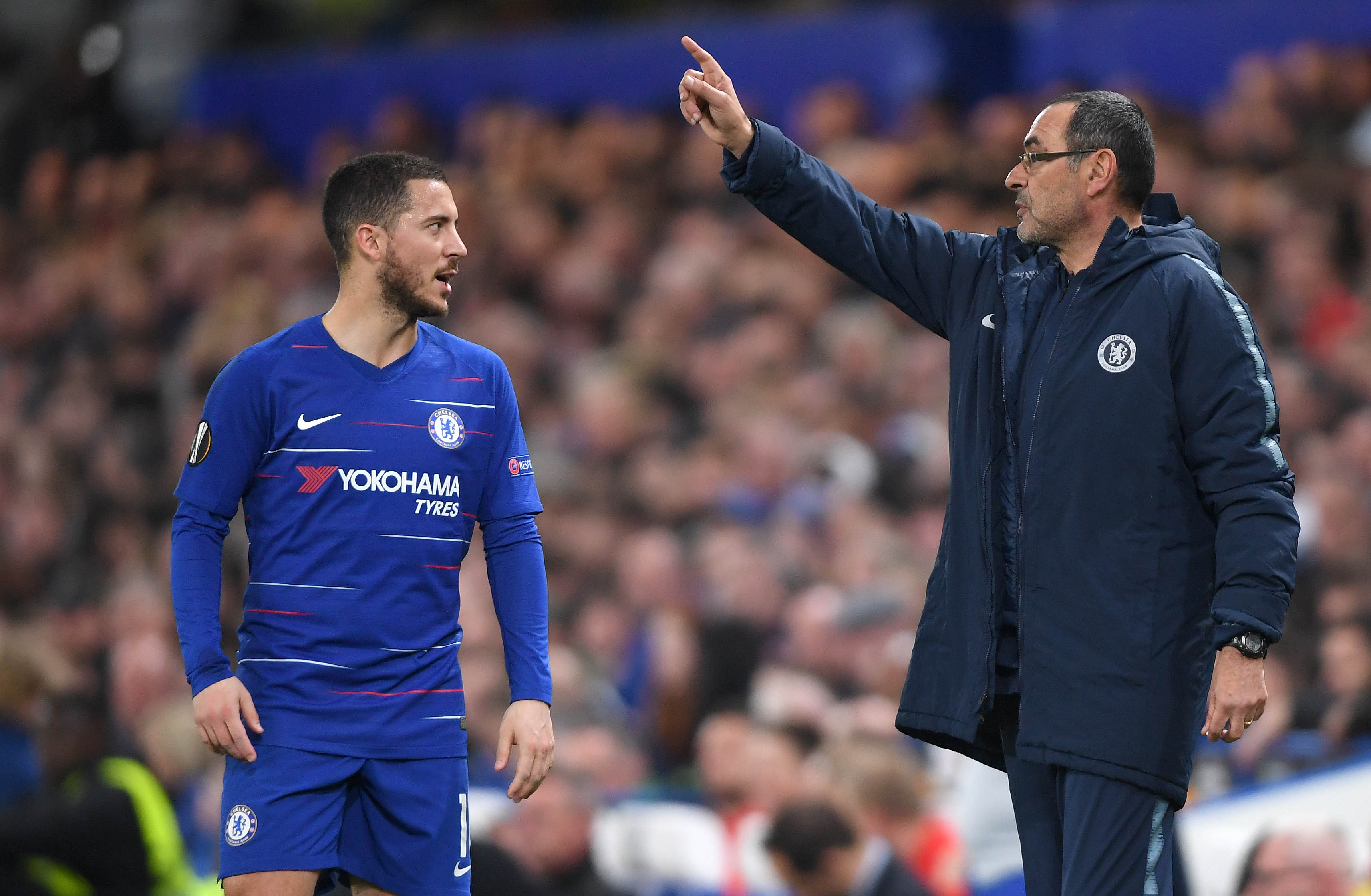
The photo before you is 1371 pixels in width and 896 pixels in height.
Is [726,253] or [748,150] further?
[726,253]

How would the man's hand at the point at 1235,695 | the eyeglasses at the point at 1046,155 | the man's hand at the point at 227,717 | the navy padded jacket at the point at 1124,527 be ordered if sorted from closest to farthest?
the man's hand at the point at 1235,695 → the navy padded jacket at the point at 1124,527 → the man's hand at the point at 227,717 → the eyeglasses at the point at 1046,155

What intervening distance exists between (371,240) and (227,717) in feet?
3.36

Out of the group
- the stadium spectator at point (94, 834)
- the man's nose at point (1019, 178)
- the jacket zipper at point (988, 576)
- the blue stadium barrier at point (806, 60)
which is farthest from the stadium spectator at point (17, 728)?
the blue stadium barrier at point (806, 60)

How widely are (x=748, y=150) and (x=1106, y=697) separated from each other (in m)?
1.35

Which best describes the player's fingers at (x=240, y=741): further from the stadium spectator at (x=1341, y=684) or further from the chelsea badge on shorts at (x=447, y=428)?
the stadium spectator at (x=1341, y=684)

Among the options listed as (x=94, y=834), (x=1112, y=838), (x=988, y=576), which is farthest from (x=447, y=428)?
(x=94, y=834)

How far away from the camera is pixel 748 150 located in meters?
3.64

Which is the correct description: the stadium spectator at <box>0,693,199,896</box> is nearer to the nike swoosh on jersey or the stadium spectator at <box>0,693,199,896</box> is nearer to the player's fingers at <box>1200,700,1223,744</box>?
the nike swoosh on jersey

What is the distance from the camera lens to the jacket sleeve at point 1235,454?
3125mm

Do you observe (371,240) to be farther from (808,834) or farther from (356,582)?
(808,834)

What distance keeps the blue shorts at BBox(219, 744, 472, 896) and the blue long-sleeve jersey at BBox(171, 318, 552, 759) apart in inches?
1.6

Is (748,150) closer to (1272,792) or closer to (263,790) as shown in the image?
(263,790)

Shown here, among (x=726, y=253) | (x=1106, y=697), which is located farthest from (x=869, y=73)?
(x=1106, y=697)

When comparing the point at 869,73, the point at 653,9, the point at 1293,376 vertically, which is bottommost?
the point at 1293,376
